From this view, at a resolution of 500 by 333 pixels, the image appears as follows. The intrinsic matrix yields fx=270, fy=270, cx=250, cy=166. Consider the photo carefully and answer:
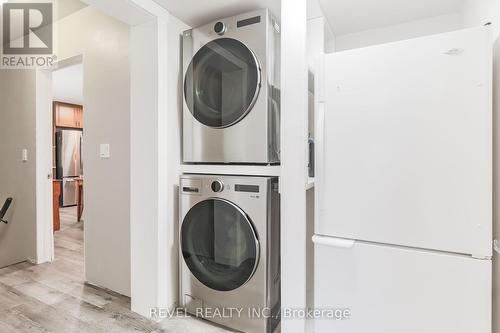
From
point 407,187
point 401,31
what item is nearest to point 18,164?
point 407,187

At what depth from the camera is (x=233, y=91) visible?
1.75 m

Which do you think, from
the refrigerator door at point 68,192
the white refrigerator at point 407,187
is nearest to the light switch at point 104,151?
the white refrigerator at point 407,187

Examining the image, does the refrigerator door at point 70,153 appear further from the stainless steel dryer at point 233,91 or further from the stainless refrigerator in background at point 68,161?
the stainless steel dryer at point 233,91

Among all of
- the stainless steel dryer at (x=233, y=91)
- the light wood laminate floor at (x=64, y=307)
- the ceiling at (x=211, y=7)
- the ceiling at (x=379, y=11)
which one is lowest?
the light wood laminate floor at (x=64, y=307)

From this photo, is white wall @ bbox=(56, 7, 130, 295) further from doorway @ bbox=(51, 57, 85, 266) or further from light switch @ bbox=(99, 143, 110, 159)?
doorway @ bbox=(51, 57, 85, 266)

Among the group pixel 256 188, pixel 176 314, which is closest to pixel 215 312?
pixel 176 314

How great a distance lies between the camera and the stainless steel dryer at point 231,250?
158 centimetres

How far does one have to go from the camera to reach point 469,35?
1.05m

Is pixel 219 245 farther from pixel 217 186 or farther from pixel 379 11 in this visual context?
pixel 379 11

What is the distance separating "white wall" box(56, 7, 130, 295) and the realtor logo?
294mm

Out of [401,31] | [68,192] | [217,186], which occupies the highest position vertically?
[401,31]

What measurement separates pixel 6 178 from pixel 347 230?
3.57 meters

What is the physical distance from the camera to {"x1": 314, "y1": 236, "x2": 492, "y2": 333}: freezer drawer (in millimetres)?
1062

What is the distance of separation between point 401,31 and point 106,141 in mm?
2353
